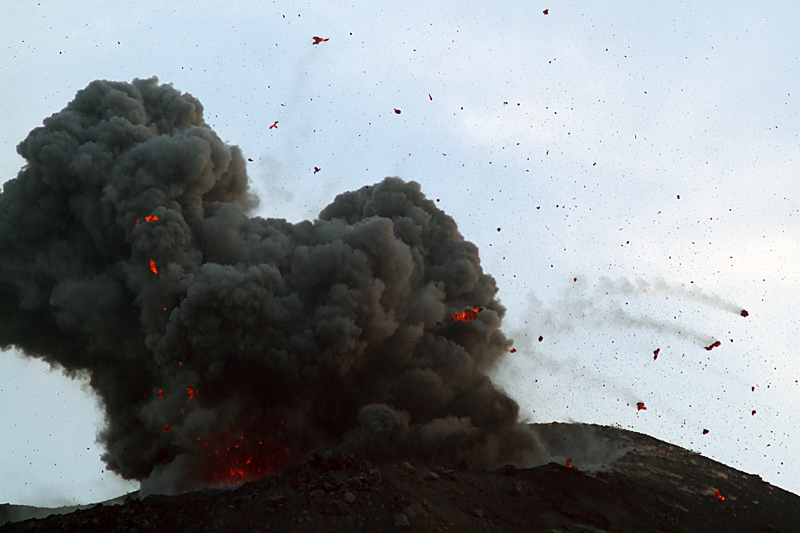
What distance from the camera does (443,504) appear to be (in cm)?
3662

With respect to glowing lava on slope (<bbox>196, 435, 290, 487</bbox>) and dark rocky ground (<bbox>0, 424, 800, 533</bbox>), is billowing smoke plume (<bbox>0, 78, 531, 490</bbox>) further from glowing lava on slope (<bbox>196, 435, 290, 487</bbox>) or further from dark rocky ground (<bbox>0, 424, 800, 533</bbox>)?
dark rocky ground (<bbox>0, 424, 800, 533</bbox>)

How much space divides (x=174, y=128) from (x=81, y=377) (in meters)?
24.8

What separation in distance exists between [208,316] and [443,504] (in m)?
23.2

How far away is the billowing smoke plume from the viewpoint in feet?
160

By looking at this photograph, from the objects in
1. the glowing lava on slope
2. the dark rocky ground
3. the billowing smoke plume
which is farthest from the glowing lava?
the glowing lava on slope

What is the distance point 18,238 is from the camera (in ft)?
176

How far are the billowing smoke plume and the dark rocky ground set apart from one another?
8.28 meters

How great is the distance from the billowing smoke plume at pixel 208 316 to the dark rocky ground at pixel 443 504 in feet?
27.2

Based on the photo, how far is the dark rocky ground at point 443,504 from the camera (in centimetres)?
3306

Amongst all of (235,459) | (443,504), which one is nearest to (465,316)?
(235,459)

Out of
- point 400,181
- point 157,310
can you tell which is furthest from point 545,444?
point 157,310

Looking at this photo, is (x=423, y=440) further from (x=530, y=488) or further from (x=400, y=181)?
(x=400, y=181)

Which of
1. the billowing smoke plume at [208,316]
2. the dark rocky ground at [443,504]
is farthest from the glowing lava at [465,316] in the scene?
the dark rocky ground at [443,504]

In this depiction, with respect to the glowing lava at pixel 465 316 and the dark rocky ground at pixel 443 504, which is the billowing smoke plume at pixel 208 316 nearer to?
the glowing lava at pixel 465 316
